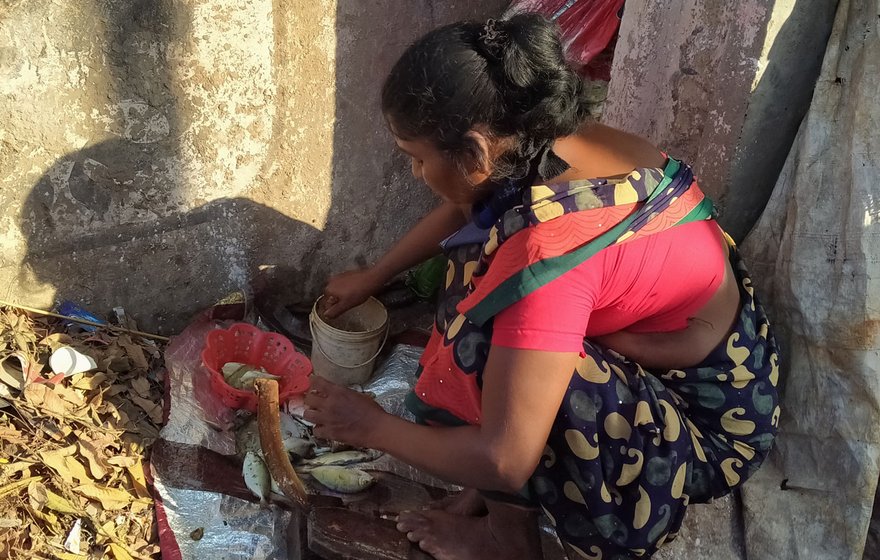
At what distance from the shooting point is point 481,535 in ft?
5.99

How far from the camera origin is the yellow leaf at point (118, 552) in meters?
1.80

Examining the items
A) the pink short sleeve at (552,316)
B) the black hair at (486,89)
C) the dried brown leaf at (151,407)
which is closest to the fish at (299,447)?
the dried brown leaf at (151,407)

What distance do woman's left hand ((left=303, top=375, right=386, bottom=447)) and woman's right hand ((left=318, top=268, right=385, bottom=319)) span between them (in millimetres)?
665

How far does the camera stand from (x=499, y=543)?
70.9 inches

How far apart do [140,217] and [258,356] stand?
0.55m

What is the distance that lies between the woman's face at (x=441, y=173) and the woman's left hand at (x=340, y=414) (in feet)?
1.57

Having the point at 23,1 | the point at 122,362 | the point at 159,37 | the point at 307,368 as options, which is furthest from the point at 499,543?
the point at 23,1

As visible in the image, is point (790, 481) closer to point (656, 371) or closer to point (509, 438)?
point (656, 371)

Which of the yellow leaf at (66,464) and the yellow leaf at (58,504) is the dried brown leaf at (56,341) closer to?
the yellow leaf at (66,464)

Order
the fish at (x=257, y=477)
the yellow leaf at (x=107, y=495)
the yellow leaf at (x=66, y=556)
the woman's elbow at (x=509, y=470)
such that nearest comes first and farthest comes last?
the woman's elbow at (x=509, y=470)
the yellow leaf at (x=66, y=556)
the yellow leaf at (x=107, y=495)
the fish at (x=257, y=477)

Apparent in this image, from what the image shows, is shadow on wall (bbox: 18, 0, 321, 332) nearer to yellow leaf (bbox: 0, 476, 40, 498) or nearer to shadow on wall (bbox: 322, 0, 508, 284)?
shadow on wall (bbox: 322, 0, 508, 284)

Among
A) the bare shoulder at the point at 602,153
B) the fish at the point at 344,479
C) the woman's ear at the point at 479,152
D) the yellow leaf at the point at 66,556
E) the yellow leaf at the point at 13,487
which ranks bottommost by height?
the fish at the point at 344,479

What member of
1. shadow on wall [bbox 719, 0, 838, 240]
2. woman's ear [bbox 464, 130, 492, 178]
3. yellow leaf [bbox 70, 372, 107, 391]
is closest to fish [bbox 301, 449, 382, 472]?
yellow leaf [bbox 70, 372, 107, 391]

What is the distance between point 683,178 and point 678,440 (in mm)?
540
